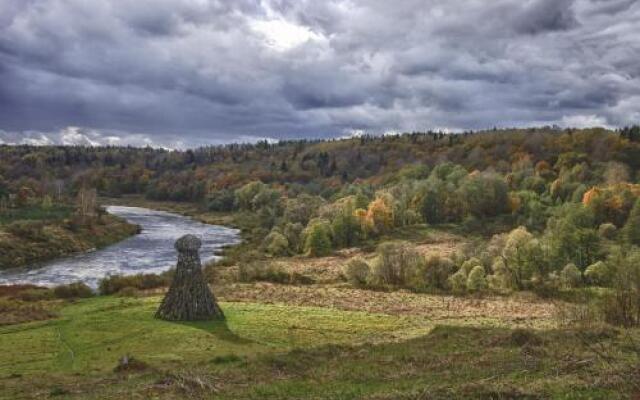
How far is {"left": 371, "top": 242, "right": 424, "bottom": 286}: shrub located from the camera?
7119cm

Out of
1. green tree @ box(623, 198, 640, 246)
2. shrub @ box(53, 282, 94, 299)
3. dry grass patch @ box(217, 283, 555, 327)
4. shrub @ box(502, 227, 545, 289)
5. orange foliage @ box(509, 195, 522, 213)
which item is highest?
orange foliage @ box(509, 195, 522, 213)

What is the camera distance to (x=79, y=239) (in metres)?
109

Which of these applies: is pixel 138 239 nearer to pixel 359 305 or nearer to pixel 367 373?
pixel 359 305

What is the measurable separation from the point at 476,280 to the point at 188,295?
34906 mm

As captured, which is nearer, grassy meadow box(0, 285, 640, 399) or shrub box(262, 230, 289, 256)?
grassy meadow box(0, 285, 640, 399)

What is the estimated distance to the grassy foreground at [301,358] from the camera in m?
19.4

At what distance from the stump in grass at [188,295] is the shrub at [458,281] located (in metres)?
31.3

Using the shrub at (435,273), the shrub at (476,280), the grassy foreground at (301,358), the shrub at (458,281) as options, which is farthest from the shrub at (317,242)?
the grassy foreground at (301,358)

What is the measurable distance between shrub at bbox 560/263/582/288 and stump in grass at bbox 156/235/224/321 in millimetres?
39749

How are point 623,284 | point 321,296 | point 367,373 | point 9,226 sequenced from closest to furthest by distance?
1. point 367,373
2. point 623,284
3. point 321,296
4. point 9,226

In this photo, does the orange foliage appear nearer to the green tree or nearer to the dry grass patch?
the green tree

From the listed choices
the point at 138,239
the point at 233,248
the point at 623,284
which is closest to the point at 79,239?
the point at 138,239

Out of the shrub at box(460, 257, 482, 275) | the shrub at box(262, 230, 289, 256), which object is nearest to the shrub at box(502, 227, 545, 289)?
the shrub at box(460, 257, 482, 275)

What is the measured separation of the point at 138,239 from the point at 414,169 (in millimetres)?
88579
